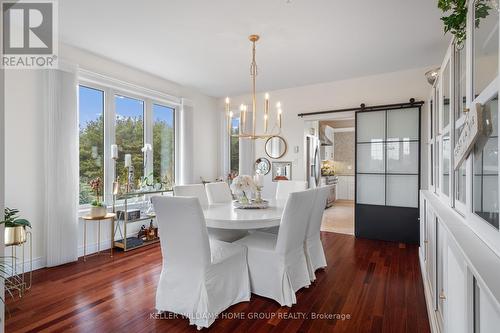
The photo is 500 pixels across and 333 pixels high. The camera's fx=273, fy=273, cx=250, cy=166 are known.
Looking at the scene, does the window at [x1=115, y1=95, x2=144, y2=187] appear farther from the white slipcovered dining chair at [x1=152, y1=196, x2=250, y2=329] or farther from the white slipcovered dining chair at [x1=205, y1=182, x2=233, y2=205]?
the white slipcovered dining chair at [x1=152, y1=196, x2=250, y2=329]

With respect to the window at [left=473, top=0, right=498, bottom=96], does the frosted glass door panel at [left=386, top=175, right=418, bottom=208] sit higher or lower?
lower

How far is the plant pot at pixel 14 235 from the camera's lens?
2.43 m

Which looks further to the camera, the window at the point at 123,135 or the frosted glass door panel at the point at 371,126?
the frosted glass door panel at the point at 371,126

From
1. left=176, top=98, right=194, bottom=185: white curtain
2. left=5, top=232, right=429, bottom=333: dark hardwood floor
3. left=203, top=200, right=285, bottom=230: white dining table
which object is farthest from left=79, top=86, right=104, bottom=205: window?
left=203, top=200, right=285, bottom=230: white dining table

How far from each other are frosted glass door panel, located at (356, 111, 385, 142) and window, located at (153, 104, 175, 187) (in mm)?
3261

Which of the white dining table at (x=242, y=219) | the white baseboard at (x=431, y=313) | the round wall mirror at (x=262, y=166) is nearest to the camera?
the white baseboard at (x=431, y=313)

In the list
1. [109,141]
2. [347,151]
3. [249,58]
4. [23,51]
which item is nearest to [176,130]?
[109,141]

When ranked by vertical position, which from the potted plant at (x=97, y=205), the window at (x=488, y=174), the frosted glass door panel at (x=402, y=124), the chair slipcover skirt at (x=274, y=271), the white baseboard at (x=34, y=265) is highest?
the frosted glass door panel at (x=402, y=124)

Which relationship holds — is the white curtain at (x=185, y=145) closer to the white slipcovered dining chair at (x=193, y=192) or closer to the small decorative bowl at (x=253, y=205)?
the white slipcovered dining chair at (x=193, y=192)

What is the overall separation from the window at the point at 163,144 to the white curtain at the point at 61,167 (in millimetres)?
1390

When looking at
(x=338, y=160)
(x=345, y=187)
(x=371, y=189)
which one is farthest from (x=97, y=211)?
(x=338, y=160)

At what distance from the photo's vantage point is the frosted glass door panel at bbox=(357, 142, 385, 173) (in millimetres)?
4324

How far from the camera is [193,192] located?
3.23 metres

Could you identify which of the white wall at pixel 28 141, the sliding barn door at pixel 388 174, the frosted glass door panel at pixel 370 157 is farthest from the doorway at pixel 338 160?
the white wall at pixel 28 141
